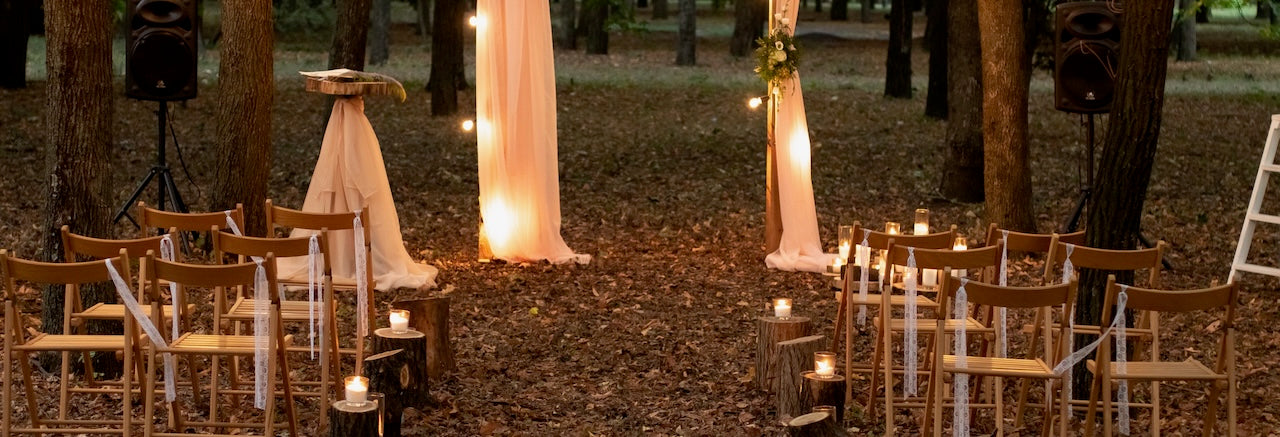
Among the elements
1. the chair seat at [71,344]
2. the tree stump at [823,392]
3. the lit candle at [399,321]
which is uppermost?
the chair seat at [71,344]

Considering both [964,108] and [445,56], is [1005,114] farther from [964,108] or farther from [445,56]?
[445,56]

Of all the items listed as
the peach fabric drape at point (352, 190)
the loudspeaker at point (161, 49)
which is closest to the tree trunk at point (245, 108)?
the loudspeaker at point (161, 49)

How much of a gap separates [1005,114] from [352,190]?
4.65 metres

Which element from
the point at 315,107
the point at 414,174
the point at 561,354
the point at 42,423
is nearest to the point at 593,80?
the point at 315,107

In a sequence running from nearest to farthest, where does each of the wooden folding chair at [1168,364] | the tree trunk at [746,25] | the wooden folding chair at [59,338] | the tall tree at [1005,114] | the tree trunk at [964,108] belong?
1. the wooden folding chair at [1168,364]
2. the wooden folding chair at [59,338]
3. the tall tree at [1005,114]
4. the tree trunk at [964,108]
5. the tree trunk at [746,25]

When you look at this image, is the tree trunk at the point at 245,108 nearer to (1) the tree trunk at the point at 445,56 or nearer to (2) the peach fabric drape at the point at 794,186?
(2) the peach fabric drape at the point at 794,186

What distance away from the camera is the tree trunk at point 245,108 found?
9273 mm

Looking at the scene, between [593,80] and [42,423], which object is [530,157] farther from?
[593,80]

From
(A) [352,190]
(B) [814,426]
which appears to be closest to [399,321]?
(B) [814,426]

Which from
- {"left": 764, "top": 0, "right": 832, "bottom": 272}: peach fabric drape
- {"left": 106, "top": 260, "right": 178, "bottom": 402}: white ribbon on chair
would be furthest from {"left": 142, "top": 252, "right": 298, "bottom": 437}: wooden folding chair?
{"left": 764, "top": 0, "right": 832, "bottom": 272}: peach fabric drape

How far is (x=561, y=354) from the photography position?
748 centimetres

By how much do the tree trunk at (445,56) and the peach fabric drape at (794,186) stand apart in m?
8.09

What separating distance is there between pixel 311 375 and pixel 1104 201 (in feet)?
13.2

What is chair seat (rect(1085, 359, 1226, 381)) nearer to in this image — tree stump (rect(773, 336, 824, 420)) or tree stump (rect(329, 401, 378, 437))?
tree stump (rect(773, 336, 824, 420))
